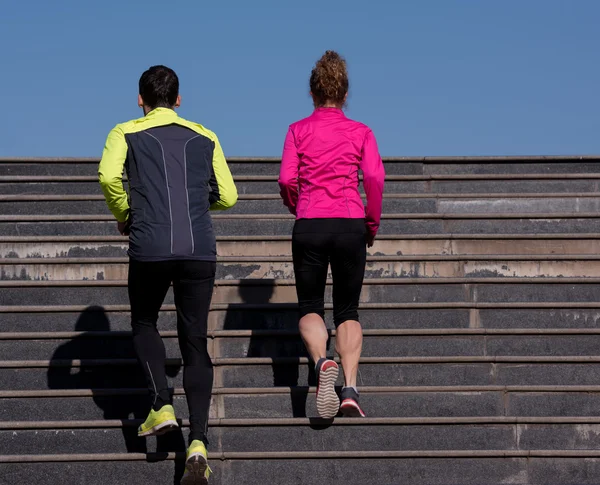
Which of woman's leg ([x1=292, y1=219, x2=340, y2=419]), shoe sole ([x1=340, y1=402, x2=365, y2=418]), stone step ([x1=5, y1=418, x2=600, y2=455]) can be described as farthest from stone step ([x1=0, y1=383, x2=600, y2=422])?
woman's leg ([x1=292, y1=219, x2=340, y2=419])

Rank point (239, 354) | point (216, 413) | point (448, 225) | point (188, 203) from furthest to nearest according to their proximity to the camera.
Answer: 1. point (448, 225)
2. point (239, 354)
3. point (216, 413)
4. point (188, 203)

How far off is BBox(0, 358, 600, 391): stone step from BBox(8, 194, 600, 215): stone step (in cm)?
261

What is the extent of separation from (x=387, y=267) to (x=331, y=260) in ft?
8.06

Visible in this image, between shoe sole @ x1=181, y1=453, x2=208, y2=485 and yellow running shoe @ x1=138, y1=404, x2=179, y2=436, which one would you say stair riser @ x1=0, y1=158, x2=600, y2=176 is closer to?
yellow running shoe @ x1=138, y1=404, x2=179, y2=436

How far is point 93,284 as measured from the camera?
8.61 metres

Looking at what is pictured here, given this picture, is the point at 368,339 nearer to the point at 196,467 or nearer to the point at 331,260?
the point at 331,260

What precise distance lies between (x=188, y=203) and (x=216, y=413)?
1.55 meters

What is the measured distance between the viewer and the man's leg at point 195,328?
20.2 feet

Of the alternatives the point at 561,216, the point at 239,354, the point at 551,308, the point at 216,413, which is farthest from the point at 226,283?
the point at 561,216

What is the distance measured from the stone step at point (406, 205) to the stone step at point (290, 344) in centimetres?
225

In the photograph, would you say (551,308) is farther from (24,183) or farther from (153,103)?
(24,183)

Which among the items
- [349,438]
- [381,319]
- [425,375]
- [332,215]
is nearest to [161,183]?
[332,215]

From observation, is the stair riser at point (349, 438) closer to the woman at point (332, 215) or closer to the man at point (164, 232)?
the woman at point (332, 215)

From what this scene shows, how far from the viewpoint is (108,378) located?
24.8ft
